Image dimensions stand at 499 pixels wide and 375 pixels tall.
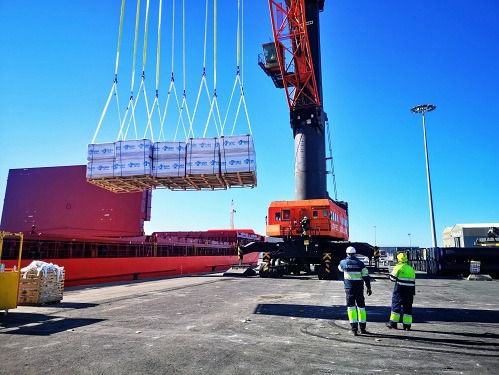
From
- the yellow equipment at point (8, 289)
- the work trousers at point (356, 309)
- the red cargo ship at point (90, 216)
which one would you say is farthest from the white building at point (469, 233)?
the yellow equipment at point (8, 289)

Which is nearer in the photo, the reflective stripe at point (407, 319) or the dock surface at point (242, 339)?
the dock surface at point (242, 339)

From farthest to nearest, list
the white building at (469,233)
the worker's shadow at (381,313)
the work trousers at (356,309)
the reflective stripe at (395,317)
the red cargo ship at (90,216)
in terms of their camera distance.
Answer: the white building at (469,233) → the red cargo ship at (90,216) → the worker's shadow at (381,313) → the reflective stripe at (395,317) → the work trousers at (356,309)

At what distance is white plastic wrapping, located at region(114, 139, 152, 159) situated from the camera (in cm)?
1354

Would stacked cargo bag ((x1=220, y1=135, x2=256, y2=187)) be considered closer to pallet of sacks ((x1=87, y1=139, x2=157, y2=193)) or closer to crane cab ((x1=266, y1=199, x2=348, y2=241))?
pallet of sacks ((x1=87, y1=139, x2=157, y2=193))

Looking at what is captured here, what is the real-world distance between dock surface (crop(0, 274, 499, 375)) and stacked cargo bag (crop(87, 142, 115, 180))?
4898 millimetres

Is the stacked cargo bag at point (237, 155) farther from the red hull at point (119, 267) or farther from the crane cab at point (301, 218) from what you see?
the red hull at point (119, 267)

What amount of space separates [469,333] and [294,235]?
12731 mm

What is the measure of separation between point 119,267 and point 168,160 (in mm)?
11773

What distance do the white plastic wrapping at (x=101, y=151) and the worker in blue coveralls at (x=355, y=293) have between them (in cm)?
1003

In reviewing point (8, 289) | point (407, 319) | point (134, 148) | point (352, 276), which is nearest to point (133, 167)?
point (134, 148)

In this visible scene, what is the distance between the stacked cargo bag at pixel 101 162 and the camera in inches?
540

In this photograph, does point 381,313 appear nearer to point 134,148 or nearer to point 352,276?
point 352,276

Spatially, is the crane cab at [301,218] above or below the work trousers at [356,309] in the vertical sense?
above

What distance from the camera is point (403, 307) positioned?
727 cm
